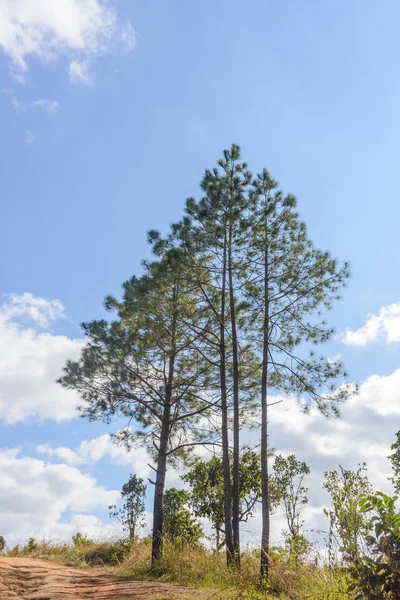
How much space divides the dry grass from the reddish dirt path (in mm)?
742

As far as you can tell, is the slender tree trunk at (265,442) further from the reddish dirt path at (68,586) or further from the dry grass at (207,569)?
the reddish dirt path at (68,586)

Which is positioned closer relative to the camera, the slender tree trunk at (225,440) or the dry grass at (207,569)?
the dry grass at (207,569)

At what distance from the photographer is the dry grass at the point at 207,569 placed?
625cm

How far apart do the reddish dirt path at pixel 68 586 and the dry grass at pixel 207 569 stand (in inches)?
29.2

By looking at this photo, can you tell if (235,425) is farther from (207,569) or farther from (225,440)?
(207,569)

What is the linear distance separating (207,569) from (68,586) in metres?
2.78

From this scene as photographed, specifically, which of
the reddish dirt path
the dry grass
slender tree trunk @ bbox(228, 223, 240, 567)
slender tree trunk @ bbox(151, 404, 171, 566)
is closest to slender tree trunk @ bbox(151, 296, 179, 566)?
slender tree trunk @ bbox(151, 404, 171, 566)

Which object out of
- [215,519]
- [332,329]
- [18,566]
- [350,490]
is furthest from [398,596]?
[215,519]

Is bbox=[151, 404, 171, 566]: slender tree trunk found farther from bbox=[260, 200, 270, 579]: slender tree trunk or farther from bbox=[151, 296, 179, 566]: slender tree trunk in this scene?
bbox=[260, 200, 270, 579]: slender tree trunk

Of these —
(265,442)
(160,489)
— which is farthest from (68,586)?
(160,489)

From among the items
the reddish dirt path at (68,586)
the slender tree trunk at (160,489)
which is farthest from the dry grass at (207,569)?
the reddish dirt path at (68,586)

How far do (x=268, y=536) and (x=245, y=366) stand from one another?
4952 millimetres

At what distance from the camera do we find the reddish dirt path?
26.3 feet

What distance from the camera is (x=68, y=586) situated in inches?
359
